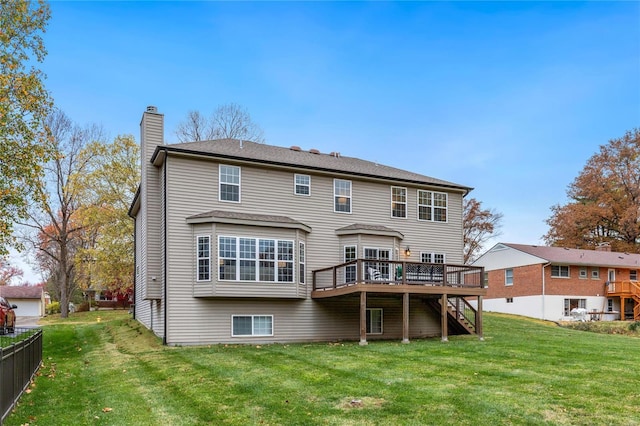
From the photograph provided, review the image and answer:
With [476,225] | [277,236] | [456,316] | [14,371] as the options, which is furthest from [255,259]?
[476,225]

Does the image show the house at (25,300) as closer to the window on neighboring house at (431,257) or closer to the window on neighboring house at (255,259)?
the window on neighboring house at (255,259)

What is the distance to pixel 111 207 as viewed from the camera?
31422 millimetres

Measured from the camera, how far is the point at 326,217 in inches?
763

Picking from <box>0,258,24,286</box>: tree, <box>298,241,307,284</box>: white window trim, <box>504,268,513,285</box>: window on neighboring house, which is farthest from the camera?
<box>0,258,24,286</box>: tree

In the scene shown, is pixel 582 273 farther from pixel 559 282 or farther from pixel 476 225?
pixel 476 225

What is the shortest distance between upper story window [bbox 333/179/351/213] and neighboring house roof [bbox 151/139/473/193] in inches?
21.0

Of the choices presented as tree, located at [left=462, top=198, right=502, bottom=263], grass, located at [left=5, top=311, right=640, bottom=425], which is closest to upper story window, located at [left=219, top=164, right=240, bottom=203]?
grass, located at [left=5, top=311, right=640, bottom=425]

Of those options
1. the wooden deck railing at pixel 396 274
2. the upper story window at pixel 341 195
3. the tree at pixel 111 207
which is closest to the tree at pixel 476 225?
the wooden deck railing at pixel 396 274

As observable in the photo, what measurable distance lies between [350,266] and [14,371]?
11.8 m

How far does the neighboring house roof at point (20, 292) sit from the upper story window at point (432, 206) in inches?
1565

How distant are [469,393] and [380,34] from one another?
1610 cm

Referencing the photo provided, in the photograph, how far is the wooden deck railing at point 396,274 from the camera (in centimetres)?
1777

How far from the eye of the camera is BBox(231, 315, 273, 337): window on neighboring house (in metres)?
17.5

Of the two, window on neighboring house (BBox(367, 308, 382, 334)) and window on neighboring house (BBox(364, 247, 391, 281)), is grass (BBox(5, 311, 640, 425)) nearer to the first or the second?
window on neighboring house (BBox(364, 247, 391, 281))
